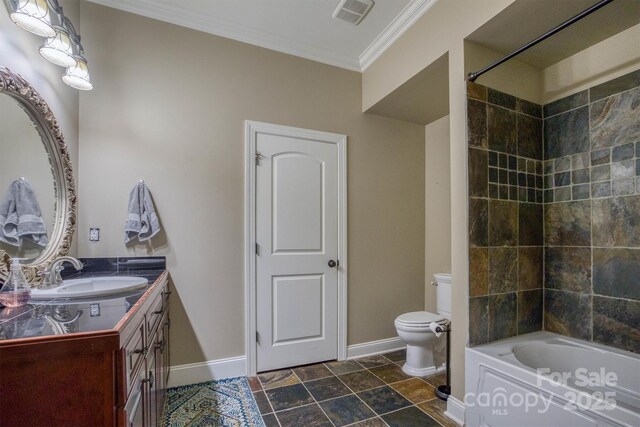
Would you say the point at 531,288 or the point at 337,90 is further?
the point at 337,90

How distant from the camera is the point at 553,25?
1.75 m

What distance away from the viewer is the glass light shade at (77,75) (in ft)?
5.45

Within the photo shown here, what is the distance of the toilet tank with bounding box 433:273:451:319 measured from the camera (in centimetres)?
265

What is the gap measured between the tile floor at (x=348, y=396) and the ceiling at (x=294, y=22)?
273cm

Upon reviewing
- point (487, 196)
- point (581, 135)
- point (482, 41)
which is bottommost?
point (487, 196)

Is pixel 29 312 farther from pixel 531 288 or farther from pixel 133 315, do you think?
pixel 531 288

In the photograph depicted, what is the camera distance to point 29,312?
A: 1.01 m

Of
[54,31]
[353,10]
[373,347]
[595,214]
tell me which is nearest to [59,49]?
[54,31]

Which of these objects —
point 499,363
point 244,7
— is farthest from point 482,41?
point 499,363

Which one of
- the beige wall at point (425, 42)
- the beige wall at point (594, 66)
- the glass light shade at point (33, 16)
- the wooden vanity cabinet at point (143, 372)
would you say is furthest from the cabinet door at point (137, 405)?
the beige wall at point (594, 66)

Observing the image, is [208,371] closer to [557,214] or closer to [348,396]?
[348,396]

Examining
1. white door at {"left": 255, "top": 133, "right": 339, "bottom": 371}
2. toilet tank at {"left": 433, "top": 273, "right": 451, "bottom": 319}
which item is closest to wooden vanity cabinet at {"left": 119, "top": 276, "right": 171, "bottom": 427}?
white door at {"left": 255, "top": 133, "right": 339, "bottom": 371}

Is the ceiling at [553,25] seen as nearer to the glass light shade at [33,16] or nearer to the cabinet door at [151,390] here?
the glass light shade at [33,16]

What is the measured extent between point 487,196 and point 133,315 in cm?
196
